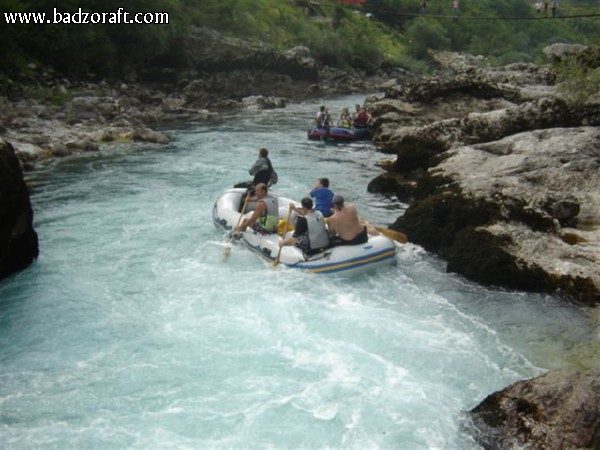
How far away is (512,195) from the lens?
10078 mm

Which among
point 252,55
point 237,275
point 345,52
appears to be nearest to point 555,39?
point 345,52

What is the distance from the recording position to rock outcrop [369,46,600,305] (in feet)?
29.1

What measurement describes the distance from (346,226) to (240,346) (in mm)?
2947

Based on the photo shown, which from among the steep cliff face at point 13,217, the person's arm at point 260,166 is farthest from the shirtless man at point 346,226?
the steep cliff face at point 13,217

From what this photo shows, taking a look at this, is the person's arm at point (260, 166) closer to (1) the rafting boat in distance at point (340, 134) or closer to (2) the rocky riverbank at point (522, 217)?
(2) the rocky riverbank at point (522, 217)

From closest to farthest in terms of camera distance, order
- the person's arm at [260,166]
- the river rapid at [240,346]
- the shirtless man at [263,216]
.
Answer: the river rapid at [240,346], the shirtless man at [263,216], the person's arm at [260,166]

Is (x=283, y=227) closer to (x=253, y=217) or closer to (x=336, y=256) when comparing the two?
(x=253, y=217)

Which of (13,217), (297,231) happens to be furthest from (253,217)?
(13,217)

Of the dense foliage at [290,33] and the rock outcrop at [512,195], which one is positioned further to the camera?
the dense foliage at [290,33]

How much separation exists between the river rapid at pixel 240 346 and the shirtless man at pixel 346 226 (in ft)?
2.13

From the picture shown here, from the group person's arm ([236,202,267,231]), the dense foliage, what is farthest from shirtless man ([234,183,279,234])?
the dense foliage

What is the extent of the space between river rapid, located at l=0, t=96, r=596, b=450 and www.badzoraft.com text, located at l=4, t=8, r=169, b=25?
19.0 meters

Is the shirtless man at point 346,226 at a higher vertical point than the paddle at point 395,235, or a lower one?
higher

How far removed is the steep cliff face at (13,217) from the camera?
870 centimetres
